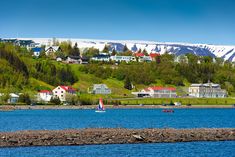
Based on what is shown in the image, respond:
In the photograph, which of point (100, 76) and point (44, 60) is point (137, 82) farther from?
point (44, 60)

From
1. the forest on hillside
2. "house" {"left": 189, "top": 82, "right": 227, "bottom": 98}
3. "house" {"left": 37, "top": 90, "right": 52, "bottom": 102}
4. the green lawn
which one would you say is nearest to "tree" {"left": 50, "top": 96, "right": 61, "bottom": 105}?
"house" {"left": 37, "top": 90, "right": 52, "bottom": 102}

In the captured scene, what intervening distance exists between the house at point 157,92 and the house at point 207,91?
8.39 metres

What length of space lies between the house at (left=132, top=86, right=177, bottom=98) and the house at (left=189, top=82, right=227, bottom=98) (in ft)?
27.5

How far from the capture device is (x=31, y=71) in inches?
6284

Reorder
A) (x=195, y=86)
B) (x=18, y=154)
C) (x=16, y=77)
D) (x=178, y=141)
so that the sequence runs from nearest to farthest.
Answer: (x=18, y=154) < (x=178, y=141) < (x=16, y=77) < (x=195, y=86)

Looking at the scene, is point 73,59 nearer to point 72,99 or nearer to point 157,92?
point 157,92

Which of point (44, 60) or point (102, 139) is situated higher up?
point (44, 60)

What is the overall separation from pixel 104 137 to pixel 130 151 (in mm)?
4782

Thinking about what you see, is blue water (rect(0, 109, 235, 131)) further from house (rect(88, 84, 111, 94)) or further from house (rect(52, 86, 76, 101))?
house (rect(88, 84, 111, 94))

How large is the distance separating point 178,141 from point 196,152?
5.19 metres

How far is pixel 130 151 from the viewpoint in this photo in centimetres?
3769

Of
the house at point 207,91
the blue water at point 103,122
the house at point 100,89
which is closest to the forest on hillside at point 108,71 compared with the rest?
the house at point 207,91

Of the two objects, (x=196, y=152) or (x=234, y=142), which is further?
(x=234, y=142)

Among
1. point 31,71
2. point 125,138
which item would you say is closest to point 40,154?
point 125,138
